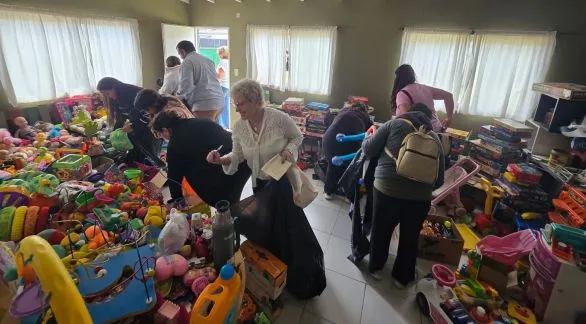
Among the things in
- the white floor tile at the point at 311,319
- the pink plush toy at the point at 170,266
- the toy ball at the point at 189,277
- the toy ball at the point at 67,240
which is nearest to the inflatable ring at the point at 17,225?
the toy ball at the point at 67,240

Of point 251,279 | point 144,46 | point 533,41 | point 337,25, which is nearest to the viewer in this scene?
point 251,279

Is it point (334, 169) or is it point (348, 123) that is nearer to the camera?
point (348, 123)

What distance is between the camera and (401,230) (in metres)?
1.84

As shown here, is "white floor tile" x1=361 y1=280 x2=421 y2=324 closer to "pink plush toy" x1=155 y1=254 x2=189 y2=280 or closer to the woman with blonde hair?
the woman with blonde hair

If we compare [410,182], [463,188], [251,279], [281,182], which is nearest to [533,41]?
[463,188]

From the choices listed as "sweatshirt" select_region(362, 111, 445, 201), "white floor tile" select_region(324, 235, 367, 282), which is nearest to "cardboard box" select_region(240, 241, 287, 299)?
"white floor tile" select_region(324, 235, 367, 282)

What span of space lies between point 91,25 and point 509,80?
16.7 ft

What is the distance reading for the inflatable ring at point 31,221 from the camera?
1333mm

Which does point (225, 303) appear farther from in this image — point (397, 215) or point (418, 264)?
point (418, 264)

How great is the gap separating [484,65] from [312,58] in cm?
222

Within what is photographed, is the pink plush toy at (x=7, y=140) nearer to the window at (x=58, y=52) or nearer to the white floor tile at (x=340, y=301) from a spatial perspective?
the window at (x=58, y=52)

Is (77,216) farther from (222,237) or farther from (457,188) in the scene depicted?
(457,188)

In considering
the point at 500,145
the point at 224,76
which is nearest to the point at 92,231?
the point at 500,145

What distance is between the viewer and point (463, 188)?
3246mm
